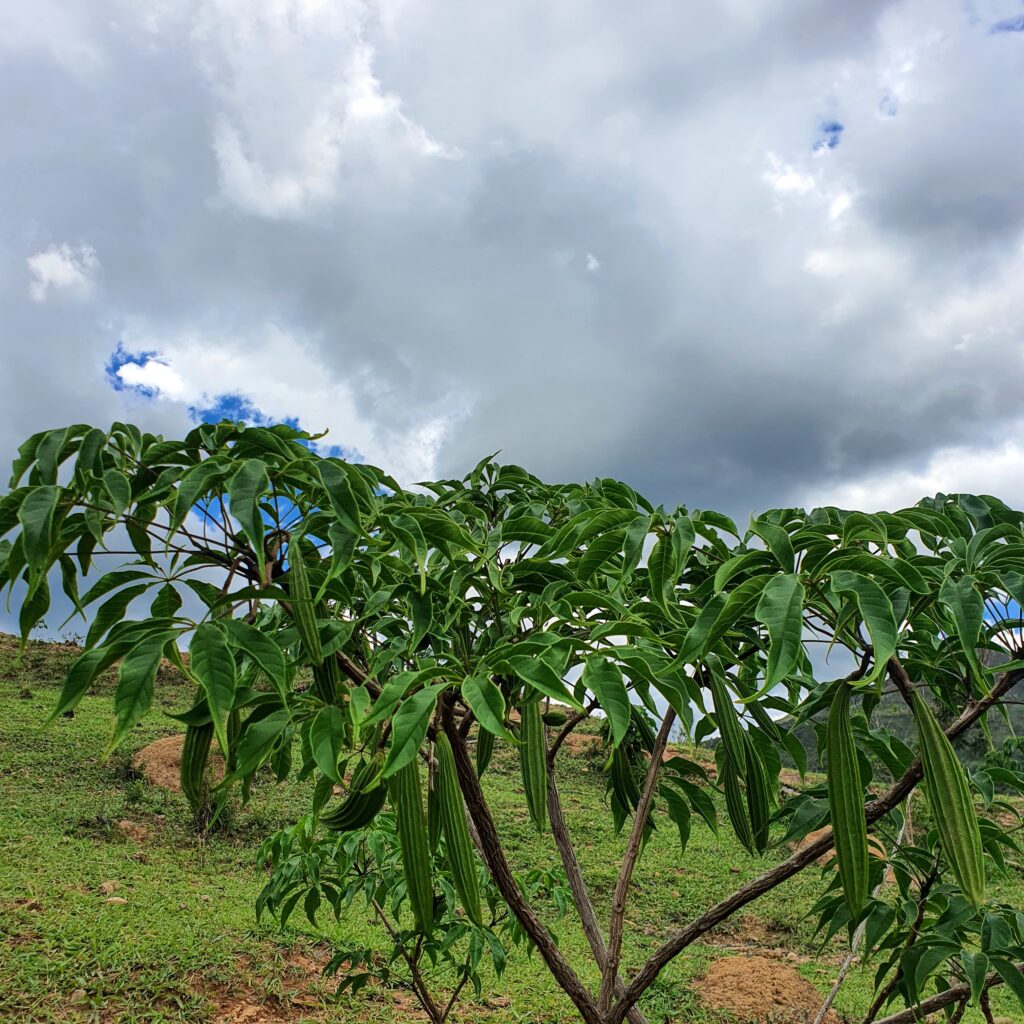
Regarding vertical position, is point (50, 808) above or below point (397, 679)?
below

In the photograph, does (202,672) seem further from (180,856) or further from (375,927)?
(180,856)

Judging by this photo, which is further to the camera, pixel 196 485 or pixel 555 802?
pixel 555 802

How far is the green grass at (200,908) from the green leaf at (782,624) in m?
1.25

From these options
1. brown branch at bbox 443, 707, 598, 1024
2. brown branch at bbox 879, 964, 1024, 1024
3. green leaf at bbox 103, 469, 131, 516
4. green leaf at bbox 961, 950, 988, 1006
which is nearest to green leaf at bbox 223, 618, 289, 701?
green leaf at bbox 103, 469, 131, 516

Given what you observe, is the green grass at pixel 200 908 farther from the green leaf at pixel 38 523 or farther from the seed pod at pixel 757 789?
the seed pod at pixel 757 789

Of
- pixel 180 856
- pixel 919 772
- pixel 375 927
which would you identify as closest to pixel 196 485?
pixel 919 772

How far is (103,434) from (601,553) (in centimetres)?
71

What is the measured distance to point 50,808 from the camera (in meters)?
5.37

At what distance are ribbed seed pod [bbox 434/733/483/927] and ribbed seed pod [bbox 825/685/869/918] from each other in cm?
46

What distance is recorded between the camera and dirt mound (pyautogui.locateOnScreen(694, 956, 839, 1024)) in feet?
11.6

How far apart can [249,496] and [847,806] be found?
32.3 inches

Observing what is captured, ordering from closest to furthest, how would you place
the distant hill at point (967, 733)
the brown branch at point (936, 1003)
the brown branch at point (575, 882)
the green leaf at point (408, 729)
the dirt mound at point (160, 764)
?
the green leaf at point (408, 729), the brown branch at point (936, 1003), the brown branch at point (575, 882), the dirt mound at point (160, 764), the distant hill at point (967, 733)

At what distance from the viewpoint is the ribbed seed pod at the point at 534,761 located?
43.3 inches

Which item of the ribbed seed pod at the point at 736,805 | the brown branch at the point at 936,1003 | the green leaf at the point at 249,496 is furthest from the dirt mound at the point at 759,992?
the green leaf at the point at 249,496
